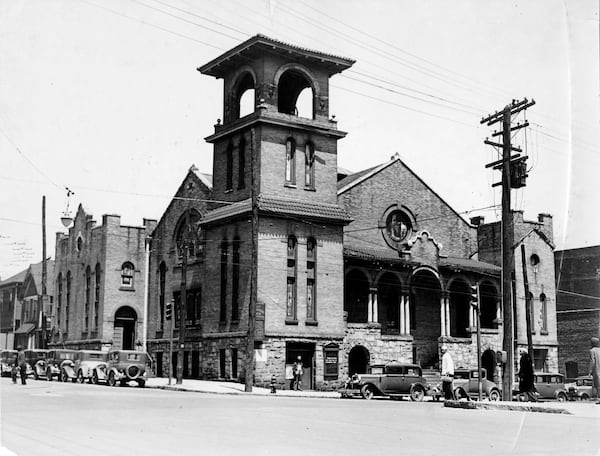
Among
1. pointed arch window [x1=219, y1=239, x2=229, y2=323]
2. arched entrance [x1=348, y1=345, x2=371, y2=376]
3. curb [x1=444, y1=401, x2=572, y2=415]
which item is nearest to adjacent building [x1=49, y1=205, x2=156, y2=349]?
pointed arch window [x1=219, y1=239, x2=229, y2=323]

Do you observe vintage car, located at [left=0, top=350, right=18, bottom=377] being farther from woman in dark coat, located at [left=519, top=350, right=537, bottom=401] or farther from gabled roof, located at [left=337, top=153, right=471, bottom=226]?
woman in dark coat, located at [left=519, top=350, right=537, bottom=401]

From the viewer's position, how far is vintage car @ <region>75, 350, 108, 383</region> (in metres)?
43.8

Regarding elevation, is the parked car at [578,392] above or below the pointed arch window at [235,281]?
below

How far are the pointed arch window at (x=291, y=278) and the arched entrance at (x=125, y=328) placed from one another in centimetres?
1755

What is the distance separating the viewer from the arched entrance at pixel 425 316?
163ft

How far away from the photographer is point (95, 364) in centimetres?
4375

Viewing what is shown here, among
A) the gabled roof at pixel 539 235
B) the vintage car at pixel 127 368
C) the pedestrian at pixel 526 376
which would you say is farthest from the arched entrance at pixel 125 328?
the pedestrian at pixel 526 376

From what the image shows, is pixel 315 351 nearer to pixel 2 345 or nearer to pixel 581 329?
pixel 581 329

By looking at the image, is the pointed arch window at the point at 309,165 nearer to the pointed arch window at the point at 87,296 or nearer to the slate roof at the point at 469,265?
the slate roof at the point at 469,265

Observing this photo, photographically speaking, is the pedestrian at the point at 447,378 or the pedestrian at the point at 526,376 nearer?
the pedestrian at the point at 447,378

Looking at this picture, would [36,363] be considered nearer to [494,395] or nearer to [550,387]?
[494,395]

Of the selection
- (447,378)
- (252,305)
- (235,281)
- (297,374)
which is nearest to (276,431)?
(447,378)

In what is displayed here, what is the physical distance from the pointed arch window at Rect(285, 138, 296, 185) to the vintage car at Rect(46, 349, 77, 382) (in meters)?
15.3

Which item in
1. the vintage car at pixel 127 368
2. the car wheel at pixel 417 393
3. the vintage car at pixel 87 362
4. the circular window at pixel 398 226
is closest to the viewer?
the car wheel at pixel 417 393
